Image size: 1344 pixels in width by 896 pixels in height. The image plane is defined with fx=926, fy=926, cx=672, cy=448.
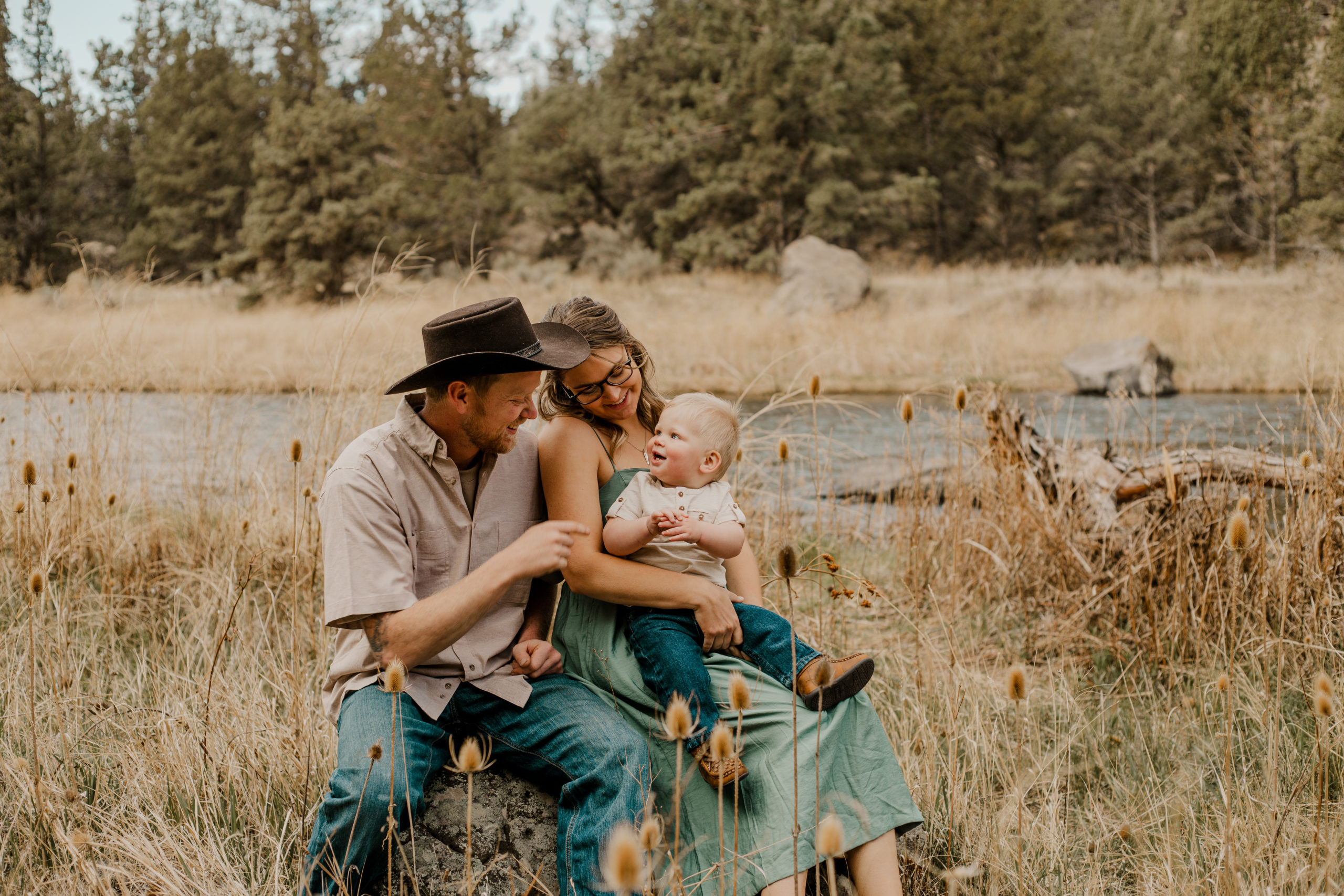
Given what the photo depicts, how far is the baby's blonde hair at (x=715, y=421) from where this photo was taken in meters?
2.27

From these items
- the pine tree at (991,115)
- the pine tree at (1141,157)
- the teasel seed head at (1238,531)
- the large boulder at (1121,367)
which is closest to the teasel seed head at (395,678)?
the teasel seed head at (1238,531)

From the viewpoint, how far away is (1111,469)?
13.4 feet

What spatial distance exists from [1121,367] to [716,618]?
13190 mm

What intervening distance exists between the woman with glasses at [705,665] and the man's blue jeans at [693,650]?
4cm

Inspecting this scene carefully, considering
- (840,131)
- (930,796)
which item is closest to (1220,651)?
(930,796)

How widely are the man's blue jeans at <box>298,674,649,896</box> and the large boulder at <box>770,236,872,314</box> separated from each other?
17118 millimetres

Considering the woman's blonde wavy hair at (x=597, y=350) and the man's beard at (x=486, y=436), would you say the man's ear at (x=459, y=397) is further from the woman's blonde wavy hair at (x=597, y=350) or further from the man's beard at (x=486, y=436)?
the woman's blonde wavy hair at (x=597, y=350)

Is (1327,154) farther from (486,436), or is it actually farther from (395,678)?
(395,678)

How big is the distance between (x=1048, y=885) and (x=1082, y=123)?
34.8 m

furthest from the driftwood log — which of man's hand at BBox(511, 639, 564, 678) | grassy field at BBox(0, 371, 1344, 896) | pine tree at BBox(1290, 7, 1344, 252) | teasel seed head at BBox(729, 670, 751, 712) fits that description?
pine tree at BBox(1290, 7, 1344, 252)

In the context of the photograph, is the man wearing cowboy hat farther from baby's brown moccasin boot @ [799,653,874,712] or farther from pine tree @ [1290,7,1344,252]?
pine tree @ [1290,7,1344,252]

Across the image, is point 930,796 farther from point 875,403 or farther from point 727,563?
point 875,403

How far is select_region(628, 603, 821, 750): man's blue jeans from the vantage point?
2.05 m

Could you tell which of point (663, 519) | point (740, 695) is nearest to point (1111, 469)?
point (663, 519)
